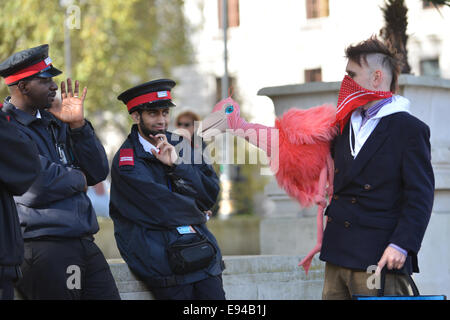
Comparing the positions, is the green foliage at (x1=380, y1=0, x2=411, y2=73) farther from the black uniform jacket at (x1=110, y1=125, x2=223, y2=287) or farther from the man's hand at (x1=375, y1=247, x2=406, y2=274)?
the man's hand at (x1=375, y1=247, x2=406, y2=274)

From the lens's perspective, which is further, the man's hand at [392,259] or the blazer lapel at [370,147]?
the blazer lapel at [370,147]

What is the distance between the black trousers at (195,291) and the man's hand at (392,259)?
46.1 inches

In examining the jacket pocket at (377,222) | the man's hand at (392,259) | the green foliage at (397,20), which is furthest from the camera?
the green foliage at (397,20)

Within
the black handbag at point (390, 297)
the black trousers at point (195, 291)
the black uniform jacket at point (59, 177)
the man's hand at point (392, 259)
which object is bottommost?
the black trousers at point (195, 291)

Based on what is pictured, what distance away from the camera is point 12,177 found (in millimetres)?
3898

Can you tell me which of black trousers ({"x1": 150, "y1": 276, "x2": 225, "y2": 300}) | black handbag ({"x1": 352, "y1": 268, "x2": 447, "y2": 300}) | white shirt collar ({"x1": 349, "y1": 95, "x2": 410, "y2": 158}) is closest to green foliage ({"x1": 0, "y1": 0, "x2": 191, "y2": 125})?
black trousers ({"x1": 150, "y1": 276, "x2": 225, "y2": 300})

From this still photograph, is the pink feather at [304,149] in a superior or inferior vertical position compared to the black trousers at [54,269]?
superior

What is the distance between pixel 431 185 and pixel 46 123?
2.07m

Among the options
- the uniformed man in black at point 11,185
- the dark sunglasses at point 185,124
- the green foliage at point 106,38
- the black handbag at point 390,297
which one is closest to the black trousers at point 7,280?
the uniformed man in black at point 11,185

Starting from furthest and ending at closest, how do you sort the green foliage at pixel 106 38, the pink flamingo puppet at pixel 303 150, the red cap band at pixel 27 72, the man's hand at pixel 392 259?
the green foliage at pixel 106 38 < the pink flamingo puppet at pixel 303 150 < the red cap band at pixel 27 72 < the man's hand at pixel 392 259

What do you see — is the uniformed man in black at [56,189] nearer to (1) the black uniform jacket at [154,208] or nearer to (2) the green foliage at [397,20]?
(1) the black uniform jacket at [154,208]

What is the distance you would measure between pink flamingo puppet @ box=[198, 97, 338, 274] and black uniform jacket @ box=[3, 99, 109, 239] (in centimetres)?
92

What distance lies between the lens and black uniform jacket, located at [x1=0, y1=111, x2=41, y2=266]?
153 inches

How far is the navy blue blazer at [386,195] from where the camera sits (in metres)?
4.20
